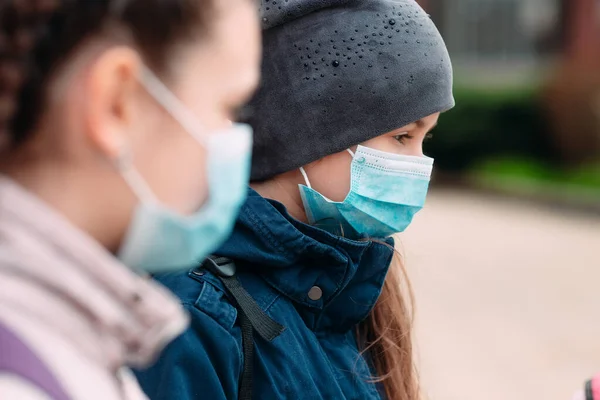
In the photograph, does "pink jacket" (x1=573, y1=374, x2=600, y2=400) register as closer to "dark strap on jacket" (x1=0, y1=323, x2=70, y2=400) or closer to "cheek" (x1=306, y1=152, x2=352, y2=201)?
"cheek" (x1=306, y1=152, x2=352, y2=201)

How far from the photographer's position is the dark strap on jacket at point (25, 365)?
0.82 m

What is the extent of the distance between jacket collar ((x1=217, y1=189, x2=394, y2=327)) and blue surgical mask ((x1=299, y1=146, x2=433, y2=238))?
0.09 m

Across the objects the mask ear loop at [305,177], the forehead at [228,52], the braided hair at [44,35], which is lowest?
the mask ear loop at [305,177]

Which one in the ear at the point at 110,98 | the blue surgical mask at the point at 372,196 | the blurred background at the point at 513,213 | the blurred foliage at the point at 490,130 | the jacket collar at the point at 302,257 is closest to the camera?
the ear at the point at 110,98

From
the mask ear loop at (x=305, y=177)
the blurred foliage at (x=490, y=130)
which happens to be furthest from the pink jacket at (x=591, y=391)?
the blurred foliage at (x=490, y=130)

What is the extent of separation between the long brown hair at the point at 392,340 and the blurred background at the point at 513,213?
89.6 inches

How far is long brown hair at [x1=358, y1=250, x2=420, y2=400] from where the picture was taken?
6.97ft

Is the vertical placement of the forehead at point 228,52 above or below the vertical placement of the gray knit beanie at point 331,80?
above

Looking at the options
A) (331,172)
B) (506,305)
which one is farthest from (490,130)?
(331,172)

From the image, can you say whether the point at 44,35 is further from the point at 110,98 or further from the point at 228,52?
the point at 228,52

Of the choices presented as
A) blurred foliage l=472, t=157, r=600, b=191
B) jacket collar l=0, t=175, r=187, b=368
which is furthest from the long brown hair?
blurred foliage l=472, t=157, r=600, b=191

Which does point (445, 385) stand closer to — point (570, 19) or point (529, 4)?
point (570, 19)

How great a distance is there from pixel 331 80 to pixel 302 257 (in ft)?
1.43

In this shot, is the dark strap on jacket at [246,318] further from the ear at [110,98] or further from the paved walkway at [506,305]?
the paved walkway at [506,305]
